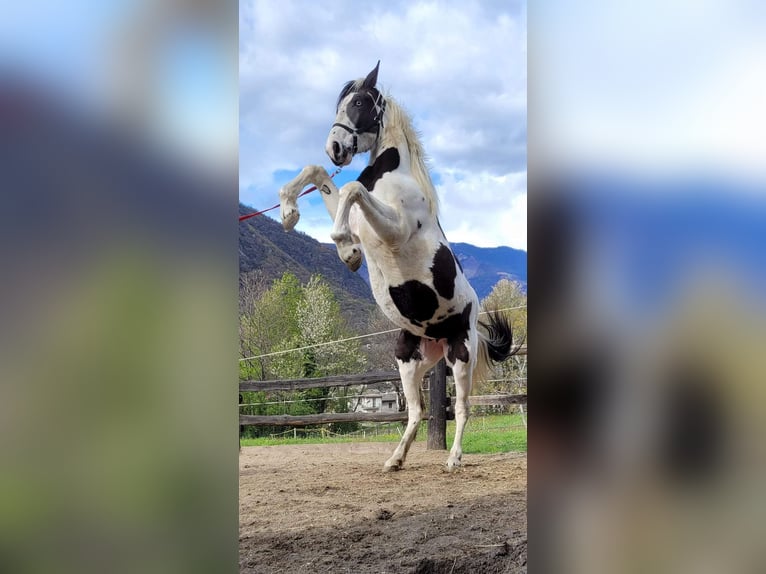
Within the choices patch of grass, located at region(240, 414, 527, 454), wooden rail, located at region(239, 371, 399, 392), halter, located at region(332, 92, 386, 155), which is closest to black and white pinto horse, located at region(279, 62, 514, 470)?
halter, located at region(332, 92, 386, 155)

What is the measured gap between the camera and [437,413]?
12.1 ft

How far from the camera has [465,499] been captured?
2266 mm

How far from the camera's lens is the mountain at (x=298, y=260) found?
4684 mm

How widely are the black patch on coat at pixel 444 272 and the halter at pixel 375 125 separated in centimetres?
48

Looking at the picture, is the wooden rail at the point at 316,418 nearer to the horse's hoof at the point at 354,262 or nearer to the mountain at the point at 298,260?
the mountain at the point at 298,260

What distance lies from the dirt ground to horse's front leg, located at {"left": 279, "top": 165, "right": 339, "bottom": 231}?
908 millimetres

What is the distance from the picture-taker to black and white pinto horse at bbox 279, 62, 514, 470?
7.02 feet

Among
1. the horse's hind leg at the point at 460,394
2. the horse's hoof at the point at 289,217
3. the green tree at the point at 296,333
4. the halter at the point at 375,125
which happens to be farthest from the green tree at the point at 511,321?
the horse's hoof at the point at 289,217

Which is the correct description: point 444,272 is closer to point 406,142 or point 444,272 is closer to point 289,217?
point 406,142

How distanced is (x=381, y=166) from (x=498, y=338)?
3.59 feet

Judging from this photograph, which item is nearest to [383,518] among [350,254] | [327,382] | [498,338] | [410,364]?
[410,364]
